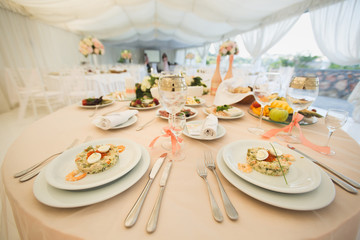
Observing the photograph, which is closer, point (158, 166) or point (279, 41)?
point (158, 166)

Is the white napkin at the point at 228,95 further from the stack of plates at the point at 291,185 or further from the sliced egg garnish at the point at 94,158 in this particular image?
the sliced egg garnish at the point at 94,158

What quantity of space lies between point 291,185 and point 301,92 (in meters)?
0.58

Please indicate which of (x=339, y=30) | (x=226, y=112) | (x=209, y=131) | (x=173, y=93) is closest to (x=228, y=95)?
(x=226, y=112)

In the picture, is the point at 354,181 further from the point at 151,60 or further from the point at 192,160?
the point at 151,60

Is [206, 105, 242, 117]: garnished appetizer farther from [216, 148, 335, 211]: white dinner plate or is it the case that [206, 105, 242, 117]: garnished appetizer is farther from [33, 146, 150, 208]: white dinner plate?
[33, 146, 150, 208]: white dinner plate

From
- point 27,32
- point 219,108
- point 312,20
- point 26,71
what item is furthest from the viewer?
point 27,32

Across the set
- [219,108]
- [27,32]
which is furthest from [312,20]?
[27,32]

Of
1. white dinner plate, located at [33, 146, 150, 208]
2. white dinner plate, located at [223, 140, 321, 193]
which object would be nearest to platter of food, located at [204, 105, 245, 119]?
white dinner plate, located at [223, 140, 321, 193]

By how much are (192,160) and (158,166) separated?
15 centimetres

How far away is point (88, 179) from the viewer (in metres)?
0.48

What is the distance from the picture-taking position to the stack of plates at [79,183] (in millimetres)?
391

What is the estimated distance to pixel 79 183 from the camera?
17.8 inches

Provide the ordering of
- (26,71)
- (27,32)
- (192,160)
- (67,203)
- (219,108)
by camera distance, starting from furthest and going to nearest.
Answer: (27,32), (26,71), (219,108), (192,160), (67,203)

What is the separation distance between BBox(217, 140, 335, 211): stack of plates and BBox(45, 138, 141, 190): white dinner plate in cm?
34
